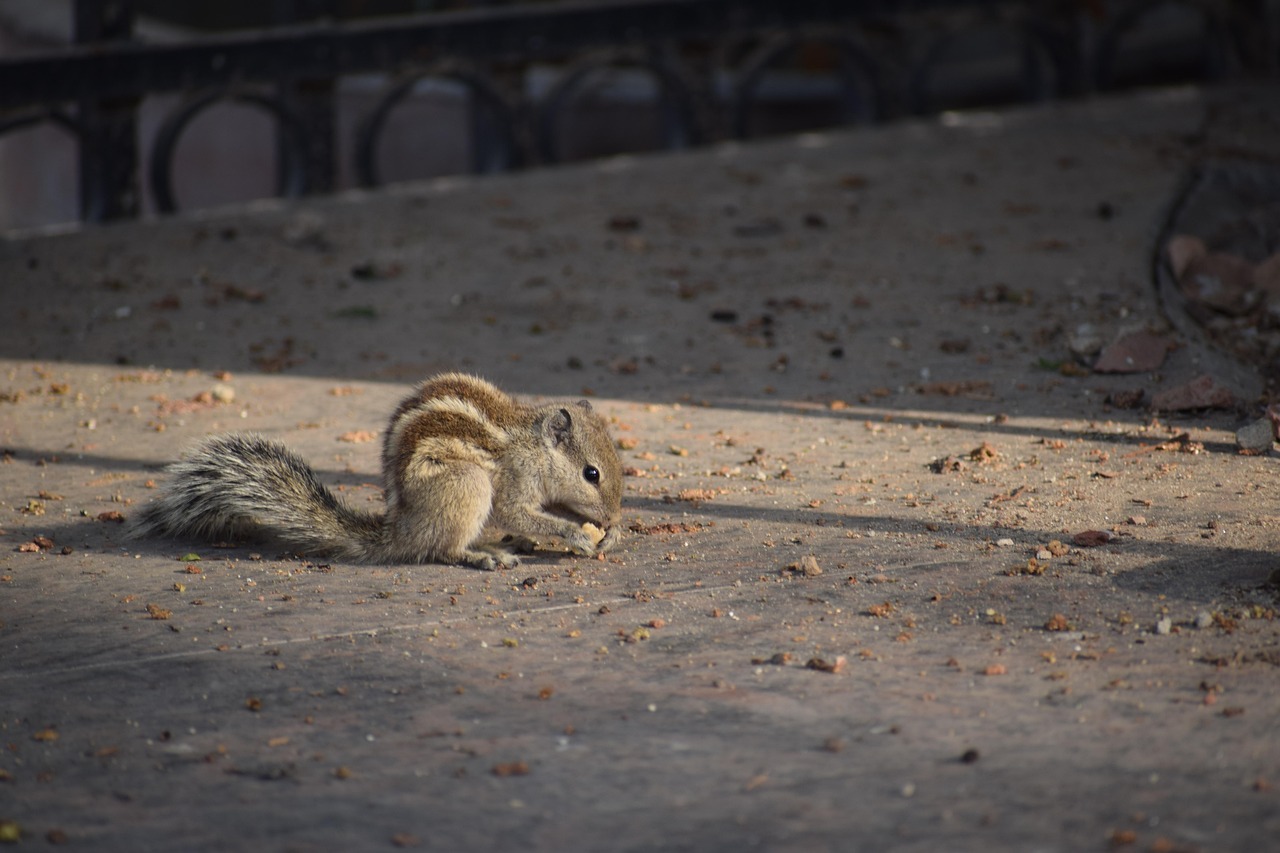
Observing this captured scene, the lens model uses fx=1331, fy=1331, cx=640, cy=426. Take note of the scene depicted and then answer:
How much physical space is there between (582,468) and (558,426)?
0.19 meters

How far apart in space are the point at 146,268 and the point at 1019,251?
20.1 feet

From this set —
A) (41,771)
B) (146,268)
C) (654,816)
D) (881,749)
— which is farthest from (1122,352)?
(146,268)

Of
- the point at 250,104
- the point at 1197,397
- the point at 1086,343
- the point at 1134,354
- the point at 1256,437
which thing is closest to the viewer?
the point at 1256,437

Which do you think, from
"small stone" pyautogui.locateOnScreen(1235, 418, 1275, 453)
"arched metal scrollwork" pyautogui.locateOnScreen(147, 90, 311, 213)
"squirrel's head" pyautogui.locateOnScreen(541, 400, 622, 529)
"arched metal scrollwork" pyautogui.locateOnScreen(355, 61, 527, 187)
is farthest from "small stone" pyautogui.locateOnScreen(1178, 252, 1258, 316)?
"arched metal scrollwork" pyautogui.locateOnScreen(147, 90, 311, 213)

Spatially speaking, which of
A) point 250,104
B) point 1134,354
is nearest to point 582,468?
point 1134,354

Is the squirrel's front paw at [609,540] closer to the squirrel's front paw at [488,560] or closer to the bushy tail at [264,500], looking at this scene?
the squirrel's front paw at [488,560]

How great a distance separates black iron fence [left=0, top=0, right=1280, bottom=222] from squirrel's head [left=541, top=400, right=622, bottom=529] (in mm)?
7013

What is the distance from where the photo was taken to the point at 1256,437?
19.1ft

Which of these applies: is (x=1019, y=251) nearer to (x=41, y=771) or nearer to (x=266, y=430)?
(x=266, y=430)

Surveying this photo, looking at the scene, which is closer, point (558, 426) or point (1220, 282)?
point (558, 426)

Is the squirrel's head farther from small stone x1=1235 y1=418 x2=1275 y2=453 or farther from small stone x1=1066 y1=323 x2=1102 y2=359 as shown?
small stone x1=1066 y1=323 x2=1102 y2=359

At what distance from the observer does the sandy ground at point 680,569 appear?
128 inches

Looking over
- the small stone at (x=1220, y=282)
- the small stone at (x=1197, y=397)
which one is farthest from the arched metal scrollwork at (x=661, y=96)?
the small stone at (x=1197, y=397)

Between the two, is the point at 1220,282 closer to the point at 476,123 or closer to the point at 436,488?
the point at 436,488
